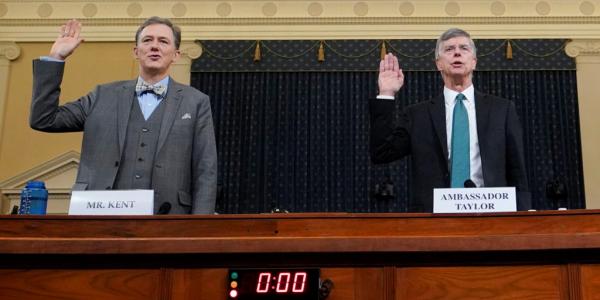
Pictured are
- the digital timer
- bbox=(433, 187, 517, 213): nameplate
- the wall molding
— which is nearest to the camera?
the digital timer

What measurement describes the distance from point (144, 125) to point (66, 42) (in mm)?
347

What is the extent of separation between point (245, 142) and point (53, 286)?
237 inches

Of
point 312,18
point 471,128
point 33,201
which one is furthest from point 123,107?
point 312,18

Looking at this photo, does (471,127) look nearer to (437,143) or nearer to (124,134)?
(437,143)

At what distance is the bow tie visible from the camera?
100 inches

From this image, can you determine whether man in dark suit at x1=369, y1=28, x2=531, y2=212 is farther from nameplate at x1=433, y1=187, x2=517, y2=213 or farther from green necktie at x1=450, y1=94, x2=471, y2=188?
nameplate at x1=433, y1=187, x2=517, y2=213

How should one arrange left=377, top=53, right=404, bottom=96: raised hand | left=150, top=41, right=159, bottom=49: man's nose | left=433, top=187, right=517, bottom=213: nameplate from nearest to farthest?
left=433, top=187, right=517, bottom=213: nameplate → left=377, top=53, right=404, bottom=96: raised hand → left=150, top=41, right=159, bottom=49: man's nose

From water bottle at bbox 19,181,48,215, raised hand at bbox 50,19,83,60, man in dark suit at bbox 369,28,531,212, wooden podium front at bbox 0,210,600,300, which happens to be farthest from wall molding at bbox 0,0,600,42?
wooden podium front at bbox 0,210,600,300

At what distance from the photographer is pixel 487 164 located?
2.37m

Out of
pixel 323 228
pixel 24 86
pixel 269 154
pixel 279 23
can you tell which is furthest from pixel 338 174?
pixel 323 228

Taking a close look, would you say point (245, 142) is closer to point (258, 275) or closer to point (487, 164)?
point (487, 164)

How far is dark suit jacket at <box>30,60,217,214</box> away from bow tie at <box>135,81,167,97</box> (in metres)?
0.02

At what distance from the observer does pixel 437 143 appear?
2.46m

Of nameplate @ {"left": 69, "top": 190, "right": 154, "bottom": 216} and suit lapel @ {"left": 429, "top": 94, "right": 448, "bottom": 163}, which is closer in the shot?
nameplate @ {"left": 69, "top": 190, "right": 154, "bottom": 216}
